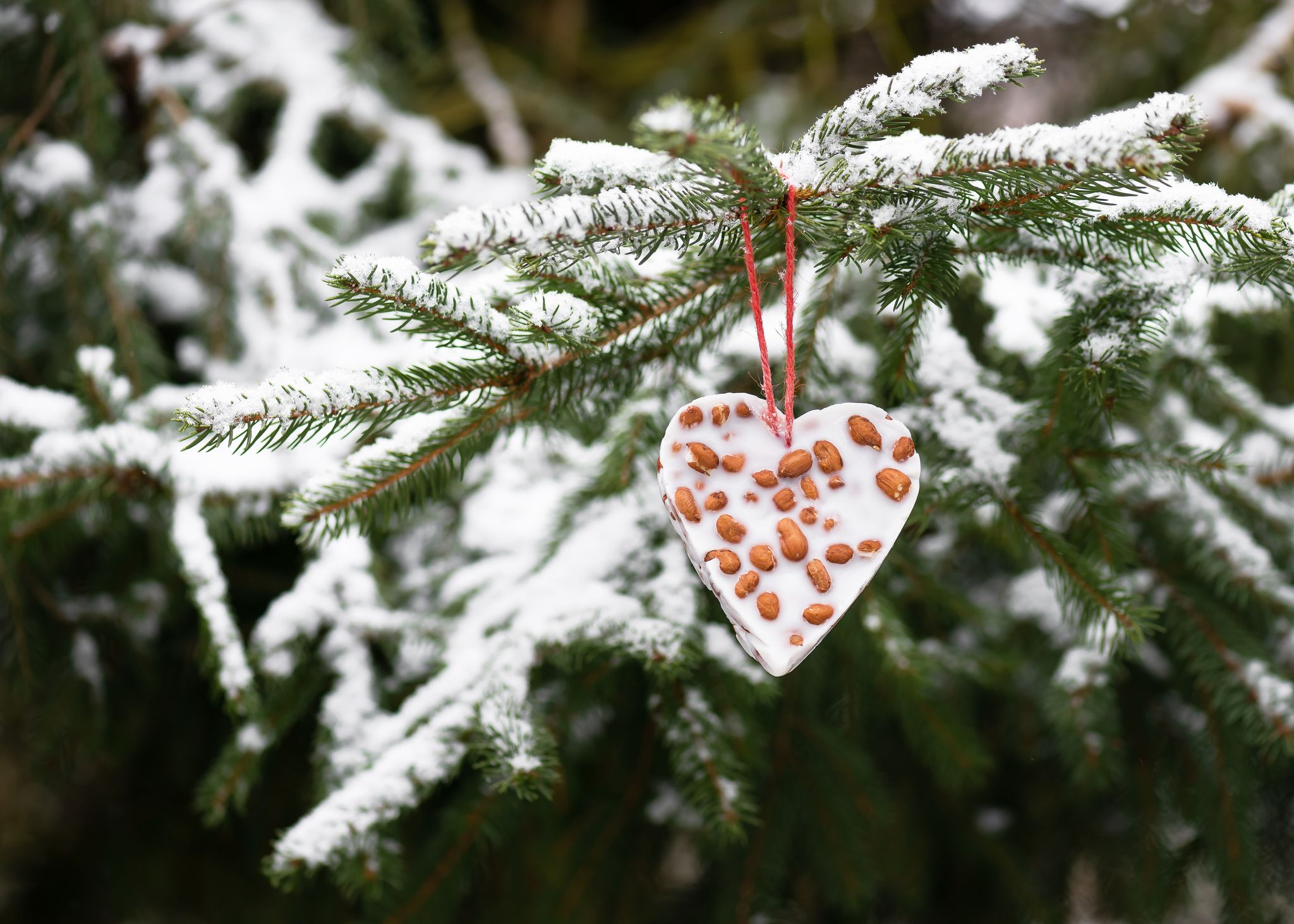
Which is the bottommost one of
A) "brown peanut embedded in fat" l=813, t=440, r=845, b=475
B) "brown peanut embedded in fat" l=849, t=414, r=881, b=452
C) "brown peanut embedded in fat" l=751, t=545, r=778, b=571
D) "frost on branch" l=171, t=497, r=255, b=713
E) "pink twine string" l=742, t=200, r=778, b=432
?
"frost on branch" l=171, t=497, r=255, b=713

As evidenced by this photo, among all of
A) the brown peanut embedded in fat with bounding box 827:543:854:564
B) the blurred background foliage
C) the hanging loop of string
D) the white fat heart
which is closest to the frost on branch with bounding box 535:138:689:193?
the hanging loop of string

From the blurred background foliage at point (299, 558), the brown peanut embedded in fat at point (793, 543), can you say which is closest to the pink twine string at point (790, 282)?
the brown peanut embedded in fat at point (793, 543)

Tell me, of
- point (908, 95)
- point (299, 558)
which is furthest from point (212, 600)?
point (908, 95)

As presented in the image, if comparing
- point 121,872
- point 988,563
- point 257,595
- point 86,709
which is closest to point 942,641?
point 988,563

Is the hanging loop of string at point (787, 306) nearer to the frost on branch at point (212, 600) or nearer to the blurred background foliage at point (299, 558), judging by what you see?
the blurred background foliage at point (299, 558)

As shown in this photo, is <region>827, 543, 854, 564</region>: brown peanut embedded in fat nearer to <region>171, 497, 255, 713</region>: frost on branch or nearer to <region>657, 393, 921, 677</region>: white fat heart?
<region>657, 393, 921, 677</region>: white fat heart

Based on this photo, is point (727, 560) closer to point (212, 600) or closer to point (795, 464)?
point (795, 464)
